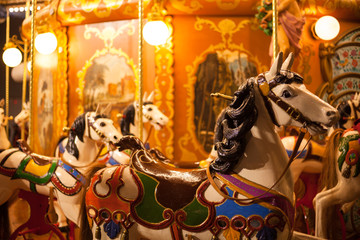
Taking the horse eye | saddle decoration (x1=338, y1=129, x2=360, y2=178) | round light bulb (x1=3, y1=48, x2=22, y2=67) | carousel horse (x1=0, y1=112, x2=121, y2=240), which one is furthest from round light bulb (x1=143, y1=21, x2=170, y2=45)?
the horse eye

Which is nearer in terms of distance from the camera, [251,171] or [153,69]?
[251,171]

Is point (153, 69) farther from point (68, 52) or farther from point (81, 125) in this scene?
point (81, 125)

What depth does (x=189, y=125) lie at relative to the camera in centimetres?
681

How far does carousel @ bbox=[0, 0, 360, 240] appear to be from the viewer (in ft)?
7.33

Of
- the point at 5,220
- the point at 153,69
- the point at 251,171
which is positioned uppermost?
the point at 153,69

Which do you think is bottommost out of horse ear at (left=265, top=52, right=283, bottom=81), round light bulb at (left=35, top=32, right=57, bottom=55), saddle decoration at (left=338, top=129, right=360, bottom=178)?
saddle decoration at (left=338, top=129, right=360, bottom=178)

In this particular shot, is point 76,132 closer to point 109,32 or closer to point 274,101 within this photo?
point 274,101

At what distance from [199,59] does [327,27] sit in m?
1.98

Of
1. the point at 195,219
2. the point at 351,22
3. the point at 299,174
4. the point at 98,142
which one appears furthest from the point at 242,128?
the point at 351,22

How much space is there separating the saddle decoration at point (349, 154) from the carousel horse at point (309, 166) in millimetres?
793

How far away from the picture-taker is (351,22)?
6.83 metres

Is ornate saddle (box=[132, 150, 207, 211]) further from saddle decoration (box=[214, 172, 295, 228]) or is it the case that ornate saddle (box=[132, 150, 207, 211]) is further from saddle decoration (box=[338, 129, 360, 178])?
saddle decoration (box=[338, 129, 360, 178])

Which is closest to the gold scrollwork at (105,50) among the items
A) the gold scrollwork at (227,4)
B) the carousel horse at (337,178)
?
the gold scrollwork at (227,4)

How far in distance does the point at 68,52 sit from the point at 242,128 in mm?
6140
